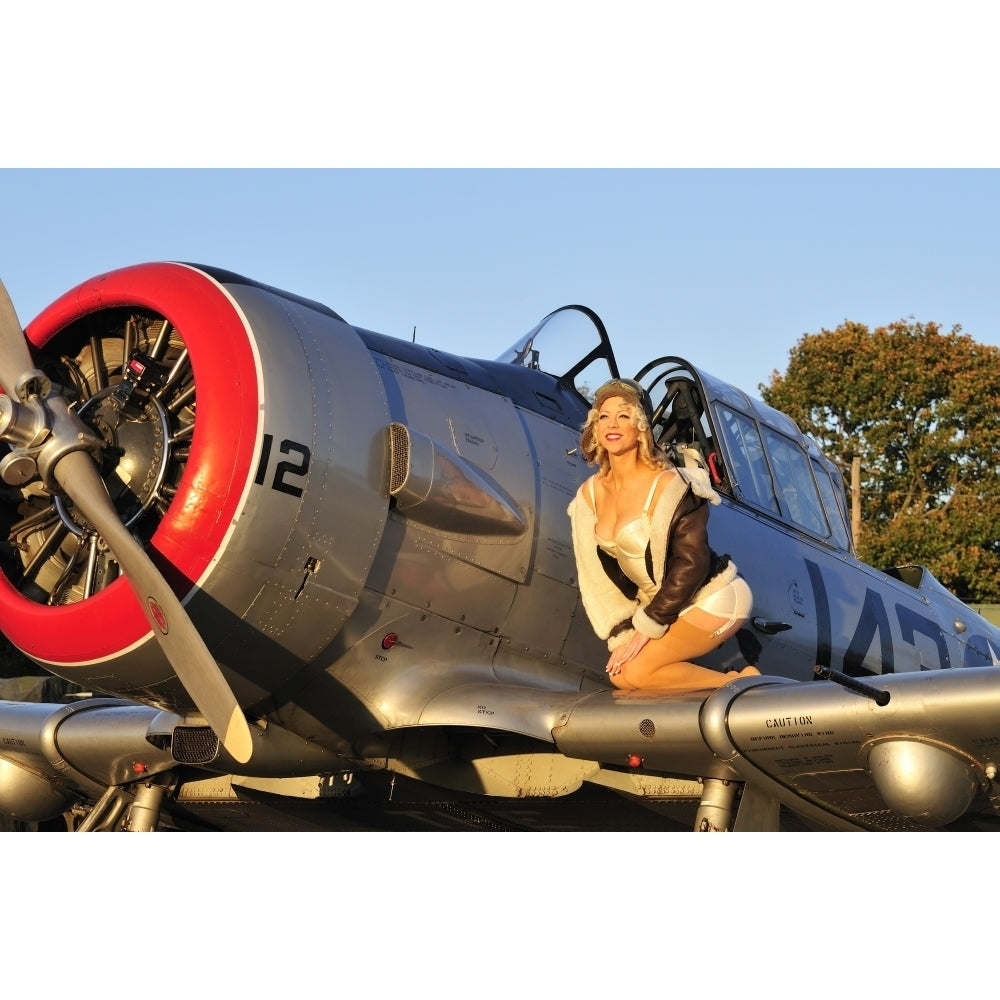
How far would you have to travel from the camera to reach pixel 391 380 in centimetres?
641

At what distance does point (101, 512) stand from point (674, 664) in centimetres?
263

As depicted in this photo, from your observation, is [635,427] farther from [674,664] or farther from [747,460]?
[747,460]

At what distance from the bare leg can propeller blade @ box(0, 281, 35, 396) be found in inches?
117

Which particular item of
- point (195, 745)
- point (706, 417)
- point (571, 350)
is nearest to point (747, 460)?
point (706, 417)

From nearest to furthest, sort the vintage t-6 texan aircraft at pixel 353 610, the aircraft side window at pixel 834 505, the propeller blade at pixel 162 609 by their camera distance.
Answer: the propeller blade at pixel 162 609 → the vintage t-6 texan aircraft at pixel 353 610 → the aircraft side window at pixel 834 505

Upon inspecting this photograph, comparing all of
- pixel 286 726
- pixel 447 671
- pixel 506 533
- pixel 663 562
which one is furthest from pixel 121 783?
pixel 663 562

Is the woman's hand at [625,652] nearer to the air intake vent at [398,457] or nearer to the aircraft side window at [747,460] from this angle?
the air intake vent at [398,457]

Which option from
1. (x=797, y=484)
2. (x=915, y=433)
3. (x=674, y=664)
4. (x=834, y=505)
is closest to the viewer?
(x=674, y=664)

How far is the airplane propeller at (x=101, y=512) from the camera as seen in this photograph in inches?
214

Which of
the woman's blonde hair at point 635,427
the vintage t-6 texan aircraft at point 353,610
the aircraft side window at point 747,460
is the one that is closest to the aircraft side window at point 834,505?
the aircraft side window at point 747,460

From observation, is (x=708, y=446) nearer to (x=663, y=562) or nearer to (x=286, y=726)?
(x=663, y=562)

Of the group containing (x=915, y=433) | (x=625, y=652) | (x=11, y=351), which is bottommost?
(x=625, y=652)

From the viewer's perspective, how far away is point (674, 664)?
Answer: 6.26 metres

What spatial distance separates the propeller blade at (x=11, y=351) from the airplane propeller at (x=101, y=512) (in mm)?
127
